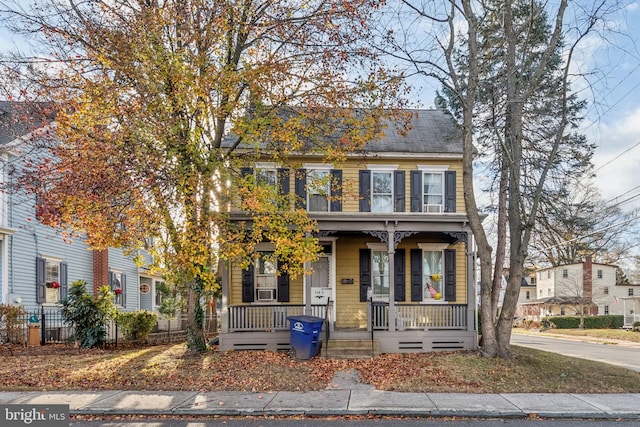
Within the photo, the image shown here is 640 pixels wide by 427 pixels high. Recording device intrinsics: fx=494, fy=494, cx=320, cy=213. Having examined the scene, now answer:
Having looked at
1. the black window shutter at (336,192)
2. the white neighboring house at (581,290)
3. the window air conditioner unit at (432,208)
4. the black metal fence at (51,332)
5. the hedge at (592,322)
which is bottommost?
the hedge at (592,322)

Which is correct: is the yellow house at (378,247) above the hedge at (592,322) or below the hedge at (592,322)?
above

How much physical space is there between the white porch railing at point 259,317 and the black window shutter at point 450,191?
5443mm

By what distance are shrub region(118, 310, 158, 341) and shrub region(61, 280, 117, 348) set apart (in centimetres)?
94

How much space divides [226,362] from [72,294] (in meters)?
6.29

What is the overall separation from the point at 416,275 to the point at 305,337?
525cm

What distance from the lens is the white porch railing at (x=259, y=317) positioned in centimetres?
1432

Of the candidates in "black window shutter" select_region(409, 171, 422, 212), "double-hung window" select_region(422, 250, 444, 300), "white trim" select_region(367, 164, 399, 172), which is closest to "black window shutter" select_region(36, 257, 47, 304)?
"white trim" select_region(367, 164, 399, 172)

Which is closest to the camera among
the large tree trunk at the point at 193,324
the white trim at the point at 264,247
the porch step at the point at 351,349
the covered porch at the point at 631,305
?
the large tree trunk at the point at 193,324

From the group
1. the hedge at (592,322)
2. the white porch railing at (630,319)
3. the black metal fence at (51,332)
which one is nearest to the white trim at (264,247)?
the black metal fence at (51,332)

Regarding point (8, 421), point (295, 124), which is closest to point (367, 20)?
point (295, 124)

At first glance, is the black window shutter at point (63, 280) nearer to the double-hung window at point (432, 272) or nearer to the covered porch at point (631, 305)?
the double-hung window at point (432, 272)

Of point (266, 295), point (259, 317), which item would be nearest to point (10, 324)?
point (259, 317)

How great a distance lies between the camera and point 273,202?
509 inches

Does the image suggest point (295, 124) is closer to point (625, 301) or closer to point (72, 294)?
point (72, 294)
